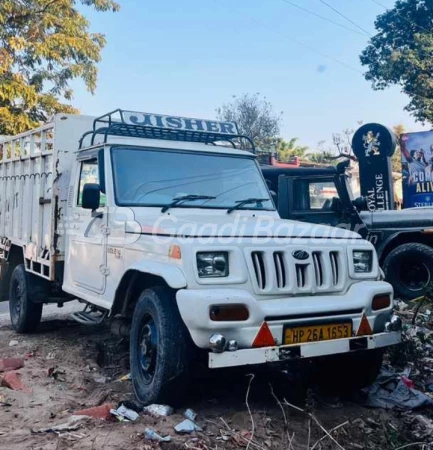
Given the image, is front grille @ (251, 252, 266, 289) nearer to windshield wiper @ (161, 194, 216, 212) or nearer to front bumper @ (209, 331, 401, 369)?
front bumper @ (209, 331, 401, 369)

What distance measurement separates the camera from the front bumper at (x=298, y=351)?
11.2 feet

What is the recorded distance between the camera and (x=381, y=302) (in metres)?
4.05

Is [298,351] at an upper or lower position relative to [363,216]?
lower

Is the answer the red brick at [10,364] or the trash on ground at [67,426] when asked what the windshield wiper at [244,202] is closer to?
the trash on ground at [67,426]

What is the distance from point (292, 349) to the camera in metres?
3.59

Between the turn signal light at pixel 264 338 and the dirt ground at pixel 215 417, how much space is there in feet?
1.45

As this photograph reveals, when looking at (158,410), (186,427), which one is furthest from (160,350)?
(186,427)

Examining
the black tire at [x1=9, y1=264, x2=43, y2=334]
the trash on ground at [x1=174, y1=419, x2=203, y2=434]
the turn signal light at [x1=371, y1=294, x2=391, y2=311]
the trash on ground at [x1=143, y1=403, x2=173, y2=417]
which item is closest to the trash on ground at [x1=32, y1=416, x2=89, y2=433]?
the trash on ground at [x1=143, y1=403, x2=173, y2=417]

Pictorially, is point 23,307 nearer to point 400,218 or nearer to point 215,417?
point 215,417

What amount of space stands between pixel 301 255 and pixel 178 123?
8.95ft

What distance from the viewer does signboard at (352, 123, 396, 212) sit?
1115cm

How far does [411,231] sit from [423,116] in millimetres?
13047

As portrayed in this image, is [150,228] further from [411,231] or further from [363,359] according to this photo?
[411,231]

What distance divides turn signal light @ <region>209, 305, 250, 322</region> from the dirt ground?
0.62m
